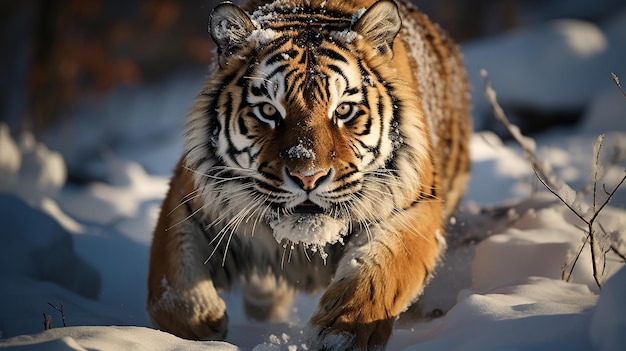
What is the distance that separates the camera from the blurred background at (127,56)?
788 cm

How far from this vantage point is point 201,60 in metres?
9.58

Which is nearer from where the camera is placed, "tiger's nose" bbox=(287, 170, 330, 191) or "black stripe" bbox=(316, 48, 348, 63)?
"tiger's nose" bbox=(287, 170, 330, 191)

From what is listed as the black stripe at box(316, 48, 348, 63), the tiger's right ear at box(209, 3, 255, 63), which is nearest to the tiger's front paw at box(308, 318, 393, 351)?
the black stripe at box(316, 48, 348, 63)

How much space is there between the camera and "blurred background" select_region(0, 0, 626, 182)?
7883 millimetres

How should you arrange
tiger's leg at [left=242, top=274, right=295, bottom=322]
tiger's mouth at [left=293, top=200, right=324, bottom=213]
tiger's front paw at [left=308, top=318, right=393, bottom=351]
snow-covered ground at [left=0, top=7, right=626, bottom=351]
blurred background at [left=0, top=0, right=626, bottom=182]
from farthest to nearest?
1. blurred background at [left=0, top=0, right=626, bottom=182]
2. tiger's leg at [left=242, top=274, right=295, bottom=322]
3. tiger's mouth at [left=293, top=200, right=324, bottom=213]
4. tiger's front paw at [left=308, top=318, right=393, bottom=351]
5. snow-covered ground at [left=0, top=7, right=626, bottom=351]

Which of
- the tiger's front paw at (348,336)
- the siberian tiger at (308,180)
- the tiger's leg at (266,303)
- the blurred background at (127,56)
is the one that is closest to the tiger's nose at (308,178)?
the siberian tiger at (308,180)

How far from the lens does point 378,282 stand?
1.67m

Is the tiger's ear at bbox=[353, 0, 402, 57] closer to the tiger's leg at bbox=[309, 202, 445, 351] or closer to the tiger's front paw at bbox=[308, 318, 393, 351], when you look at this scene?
the tiger's leg at bbox=[309, 202, 445, 351]

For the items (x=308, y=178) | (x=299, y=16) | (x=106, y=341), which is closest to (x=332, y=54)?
(x=299, y=16)

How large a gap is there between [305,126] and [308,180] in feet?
0.44

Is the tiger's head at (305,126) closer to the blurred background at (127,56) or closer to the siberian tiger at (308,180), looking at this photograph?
the siberian tiger at (308,180)

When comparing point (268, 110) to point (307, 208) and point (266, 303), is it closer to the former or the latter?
point (307, 208)

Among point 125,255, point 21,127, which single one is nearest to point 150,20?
point 21,127

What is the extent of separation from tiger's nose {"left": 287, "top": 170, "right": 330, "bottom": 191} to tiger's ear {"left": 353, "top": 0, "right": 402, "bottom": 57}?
0.44 m
